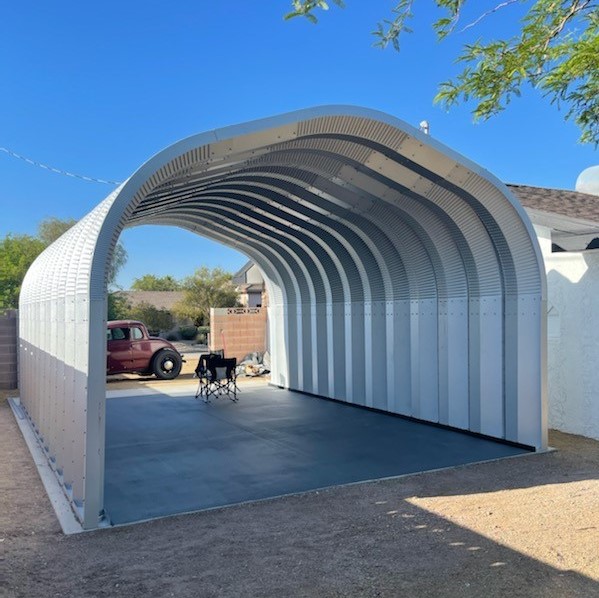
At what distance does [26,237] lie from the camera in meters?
32.0

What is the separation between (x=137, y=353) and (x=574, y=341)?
37.0 feet

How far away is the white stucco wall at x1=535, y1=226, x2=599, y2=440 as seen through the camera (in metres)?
7.95

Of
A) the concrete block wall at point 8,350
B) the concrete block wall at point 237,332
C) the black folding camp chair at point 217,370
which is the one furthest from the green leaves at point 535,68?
the concrete block wall at point 237,332

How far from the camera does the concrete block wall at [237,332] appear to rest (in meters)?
18.8

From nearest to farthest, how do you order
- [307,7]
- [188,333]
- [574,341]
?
[307,7]
[574,341]
[188,333]

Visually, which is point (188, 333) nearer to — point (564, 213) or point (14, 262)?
point (14, 262)

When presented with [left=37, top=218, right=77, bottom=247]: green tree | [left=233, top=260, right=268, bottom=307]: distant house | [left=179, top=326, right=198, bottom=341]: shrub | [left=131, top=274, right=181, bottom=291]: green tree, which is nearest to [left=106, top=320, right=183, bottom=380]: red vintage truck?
[left=179, top=326, right=198, bottom=341]: shrub

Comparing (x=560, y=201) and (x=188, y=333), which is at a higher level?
(x=560, y=201)

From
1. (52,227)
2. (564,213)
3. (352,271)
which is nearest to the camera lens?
(564,213)

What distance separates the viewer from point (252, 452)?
7.24 meters

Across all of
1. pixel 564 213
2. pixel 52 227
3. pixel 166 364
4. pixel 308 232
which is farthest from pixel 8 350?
pixel 52 227

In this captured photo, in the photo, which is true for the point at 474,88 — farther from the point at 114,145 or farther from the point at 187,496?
the point at 114,145

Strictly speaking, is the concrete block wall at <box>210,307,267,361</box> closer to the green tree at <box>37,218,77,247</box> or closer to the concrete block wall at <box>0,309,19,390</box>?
the concrete block wall at <box>0,309,19,390</box>

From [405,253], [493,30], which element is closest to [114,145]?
[405,253]
